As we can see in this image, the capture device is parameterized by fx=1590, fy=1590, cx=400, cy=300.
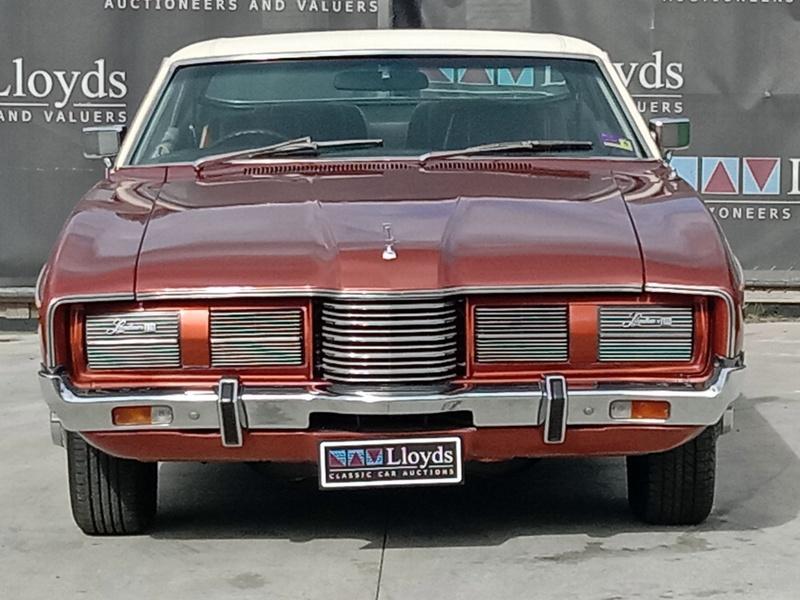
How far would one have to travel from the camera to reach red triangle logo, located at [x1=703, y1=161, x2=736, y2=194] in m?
10.0

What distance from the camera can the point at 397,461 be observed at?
4.66 metres

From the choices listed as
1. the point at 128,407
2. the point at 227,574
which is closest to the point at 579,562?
the point at 227,574

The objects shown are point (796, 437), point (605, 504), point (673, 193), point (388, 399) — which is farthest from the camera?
point (796, 437)

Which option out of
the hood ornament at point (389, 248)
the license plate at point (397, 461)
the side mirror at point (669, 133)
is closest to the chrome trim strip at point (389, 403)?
the license plate at point (397, 461)

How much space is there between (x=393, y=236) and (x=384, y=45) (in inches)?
71.0

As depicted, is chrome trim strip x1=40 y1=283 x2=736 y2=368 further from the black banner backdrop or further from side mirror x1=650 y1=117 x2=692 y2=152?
the black banner backdrop

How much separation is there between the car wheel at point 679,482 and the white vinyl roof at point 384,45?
6.33 feet

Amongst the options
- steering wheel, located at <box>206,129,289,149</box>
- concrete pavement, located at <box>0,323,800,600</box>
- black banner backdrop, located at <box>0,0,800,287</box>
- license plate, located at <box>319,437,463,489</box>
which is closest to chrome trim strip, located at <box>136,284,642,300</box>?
license plate, located at <box>319,437,463,489</box>

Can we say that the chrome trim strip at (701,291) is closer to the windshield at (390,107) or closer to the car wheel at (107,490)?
the windshield at (390,107)

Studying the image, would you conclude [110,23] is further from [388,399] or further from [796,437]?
[388,399]

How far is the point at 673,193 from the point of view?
5.29 metres

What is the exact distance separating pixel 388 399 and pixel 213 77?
7.23 ft

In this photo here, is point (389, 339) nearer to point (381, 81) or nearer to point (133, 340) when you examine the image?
point (133, 340)

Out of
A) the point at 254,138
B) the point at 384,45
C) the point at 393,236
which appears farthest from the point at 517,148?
the point at 393,236
